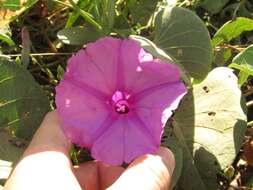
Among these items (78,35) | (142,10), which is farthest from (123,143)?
(142,10)

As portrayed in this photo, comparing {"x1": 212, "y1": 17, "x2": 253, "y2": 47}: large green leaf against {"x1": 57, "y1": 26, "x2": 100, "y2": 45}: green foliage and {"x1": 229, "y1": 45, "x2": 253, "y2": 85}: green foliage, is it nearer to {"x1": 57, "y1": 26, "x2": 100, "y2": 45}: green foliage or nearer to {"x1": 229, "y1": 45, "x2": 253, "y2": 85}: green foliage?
{"x1": 229, "y1": 45, "x2": 253, "y2": 85}: green foliage

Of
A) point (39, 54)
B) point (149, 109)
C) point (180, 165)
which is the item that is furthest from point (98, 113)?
point (39, 54)

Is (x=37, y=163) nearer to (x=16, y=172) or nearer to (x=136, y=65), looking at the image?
(x=16, y=172)

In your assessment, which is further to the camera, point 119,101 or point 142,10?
point 142,10

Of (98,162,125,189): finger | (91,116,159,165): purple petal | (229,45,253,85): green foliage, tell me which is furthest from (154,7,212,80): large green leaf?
(98,162,125,189): finger

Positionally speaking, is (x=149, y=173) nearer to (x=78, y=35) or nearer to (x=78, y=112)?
(x=78, y=112)
